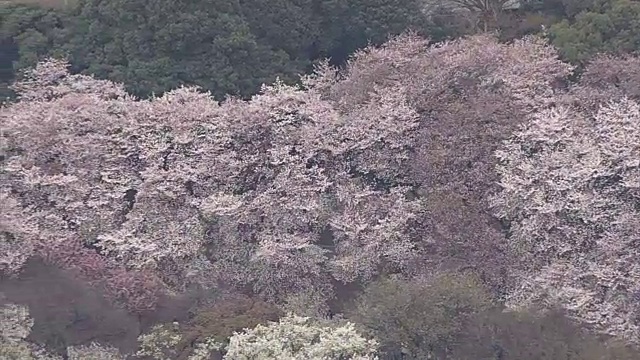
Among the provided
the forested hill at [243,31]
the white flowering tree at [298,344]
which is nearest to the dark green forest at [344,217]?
the white flowering tree at [298,344]

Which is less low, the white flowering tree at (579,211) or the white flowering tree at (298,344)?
the white flowering tree at (579,211)

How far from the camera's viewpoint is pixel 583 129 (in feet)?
40.9

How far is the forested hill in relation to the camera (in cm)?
1593

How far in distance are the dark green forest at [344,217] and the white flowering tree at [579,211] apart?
28 millimetres

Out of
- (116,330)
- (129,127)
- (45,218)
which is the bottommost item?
(116,330)

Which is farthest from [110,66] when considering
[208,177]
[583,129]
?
[583,129]

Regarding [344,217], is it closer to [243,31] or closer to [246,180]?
[246,180]

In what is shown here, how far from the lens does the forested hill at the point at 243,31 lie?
15930 mm

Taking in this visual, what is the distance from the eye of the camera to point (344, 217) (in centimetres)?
1226

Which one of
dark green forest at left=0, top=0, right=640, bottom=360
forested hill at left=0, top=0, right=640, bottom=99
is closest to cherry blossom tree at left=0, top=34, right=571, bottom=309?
dark green forest at left=0, top=0, right=640, bottom=360

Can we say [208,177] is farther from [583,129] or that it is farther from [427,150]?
[583,129]

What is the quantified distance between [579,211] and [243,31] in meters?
7.13

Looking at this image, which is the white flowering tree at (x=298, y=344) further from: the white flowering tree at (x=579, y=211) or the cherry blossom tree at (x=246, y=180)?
the white flowering tree at (x=579, y=211)

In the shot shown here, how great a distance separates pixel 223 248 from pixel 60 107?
3297 mm
